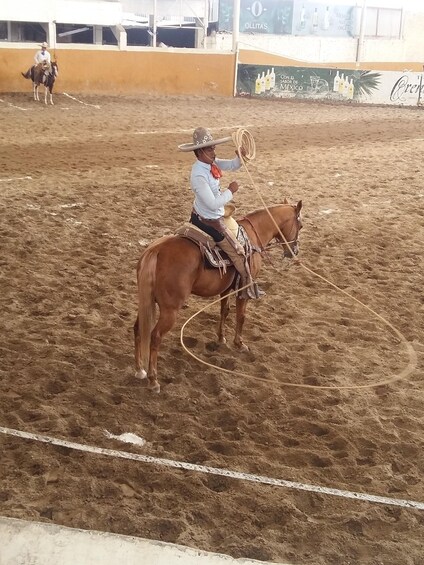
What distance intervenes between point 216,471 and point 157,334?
4.73 ft

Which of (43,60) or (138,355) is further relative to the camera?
(43,60)

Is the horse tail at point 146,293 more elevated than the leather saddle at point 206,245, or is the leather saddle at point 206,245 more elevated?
the leather saddle at point 206,245

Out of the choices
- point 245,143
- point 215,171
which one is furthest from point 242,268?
point 245,143

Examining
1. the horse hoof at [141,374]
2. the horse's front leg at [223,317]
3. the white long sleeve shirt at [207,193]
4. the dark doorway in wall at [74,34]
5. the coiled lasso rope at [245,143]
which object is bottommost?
the horse hoof at [141,374]

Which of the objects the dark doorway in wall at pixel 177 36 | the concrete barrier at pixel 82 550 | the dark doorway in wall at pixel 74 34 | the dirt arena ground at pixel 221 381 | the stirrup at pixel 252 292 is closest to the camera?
the concrete barrier at pixel 82 550

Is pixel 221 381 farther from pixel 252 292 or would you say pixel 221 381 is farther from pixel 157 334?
pixel 252 292

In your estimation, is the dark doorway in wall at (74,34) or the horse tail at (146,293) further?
the dark doorway in wall at (74,34)

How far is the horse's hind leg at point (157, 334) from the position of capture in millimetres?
5656

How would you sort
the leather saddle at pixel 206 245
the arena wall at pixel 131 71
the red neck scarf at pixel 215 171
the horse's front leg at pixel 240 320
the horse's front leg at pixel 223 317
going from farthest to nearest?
the arena wall at pixel 131 71 < the horse's front leg at pixel 223 317 < the horse's front leg at pixel 240 320 < the leather saddle at pixel 206 245 < the red neck scarf at pixel 215 171

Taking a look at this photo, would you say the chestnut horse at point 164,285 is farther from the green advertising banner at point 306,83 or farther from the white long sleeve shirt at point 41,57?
the green advertising banner at point 306,83

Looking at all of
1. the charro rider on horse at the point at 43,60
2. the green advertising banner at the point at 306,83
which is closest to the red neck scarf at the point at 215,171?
the charro rider on horse at the point at 43,60

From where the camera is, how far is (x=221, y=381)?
19.7 ft

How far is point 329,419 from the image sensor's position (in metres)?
5.48

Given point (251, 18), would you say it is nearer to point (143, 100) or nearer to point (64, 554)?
point (143, 100)
